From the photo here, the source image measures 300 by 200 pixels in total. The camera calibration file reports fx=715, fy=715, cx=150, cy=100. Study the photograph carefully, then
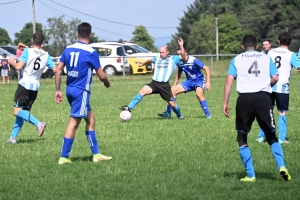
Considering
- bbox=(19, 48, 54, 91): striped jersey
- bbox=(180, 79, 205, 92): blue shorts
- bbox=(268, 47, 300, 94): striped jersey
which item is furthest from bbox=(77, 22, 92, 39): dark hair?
bbox=(180, 79, 205, 92): blue shorts

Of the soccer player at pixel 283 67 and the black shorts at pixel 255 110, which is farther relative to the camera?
the soccer player at pixel 283 67

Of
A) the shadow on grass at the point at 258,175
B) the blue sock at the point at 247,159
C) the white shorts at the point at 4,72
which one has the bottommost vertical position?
Answer: the shadow on grass at the point at 258,175

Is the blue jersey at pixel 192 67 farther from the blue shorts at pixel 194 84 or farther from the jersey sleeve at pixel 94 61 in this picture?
the jersey sleeve at pixel 94 61

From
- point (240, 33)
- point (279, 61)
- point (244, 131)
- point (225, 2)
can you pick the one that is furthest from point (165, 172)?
point (225, 2)

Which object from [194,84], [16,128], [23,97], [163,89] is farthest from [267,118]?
[194,84]

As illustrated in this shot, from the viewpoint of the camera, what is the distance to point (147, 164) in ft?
31.7

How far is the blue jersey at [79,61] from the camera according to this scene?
9.45 m

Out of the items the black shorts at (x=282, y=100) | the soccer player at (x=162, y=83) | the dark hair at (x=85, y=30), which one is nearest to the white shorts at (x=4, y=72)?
the soccer player at (x=162, y=83)

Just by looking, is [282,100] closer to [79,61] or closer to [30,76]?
[79,61]

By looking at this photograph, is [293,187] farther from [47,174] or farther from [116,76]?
[116,76]

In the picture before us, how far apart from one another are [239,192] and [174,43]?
108792 mm

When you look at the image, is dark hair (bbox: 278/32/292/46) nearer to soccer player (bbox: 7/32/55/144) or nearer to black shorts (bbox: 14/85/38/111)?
soccer player (bbox: 7/32/55/144)

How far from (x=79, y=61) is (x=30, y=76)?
256 cm

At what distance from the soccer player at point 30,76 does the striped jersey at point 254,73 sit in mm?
4147
